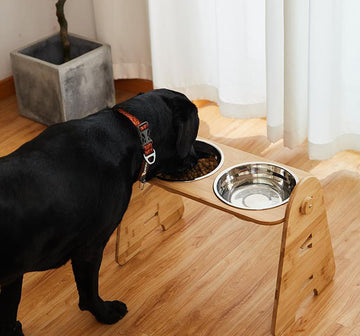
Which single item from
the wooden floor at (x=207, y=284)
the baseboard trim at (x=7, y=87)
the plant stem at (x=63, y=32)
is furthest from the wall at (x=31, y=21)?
the wooden floor at (x=207, y=284)

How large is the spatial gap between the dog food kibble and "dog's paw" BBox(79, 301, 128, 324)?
41cm

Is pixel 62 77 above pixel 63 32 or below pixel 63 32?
below

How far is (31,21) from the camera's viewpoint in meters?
3.24

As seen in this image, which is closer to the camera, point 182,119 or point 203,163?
point 182,119

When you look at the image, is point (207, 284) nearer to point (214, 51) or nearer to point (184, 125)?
point (184, 125)

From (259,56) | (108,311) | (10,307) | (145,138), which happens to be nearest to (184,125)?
(145,138)

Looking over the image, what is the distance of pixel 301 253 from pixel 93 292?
603 millimetres

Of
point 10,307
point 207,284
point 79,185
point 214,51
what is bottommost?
point 207,284

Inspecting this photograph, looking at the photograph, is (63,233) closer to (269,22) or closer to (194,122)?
(194,122)

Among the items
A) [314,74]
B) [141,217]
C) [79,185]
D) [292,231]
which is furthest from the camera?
[314,74]

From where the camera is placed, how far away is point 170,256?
232cm

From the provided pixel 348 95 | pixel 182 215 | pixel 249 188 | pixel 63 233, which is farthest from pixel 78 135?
pixel 348 95

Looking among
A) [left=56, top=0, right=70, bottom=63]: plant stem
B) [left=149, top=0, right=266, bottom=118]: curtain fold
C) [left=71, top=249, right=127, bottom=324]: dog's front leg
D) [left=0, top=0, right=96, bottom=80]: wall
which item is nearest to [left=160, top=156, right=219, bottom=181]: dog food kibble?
[left=71, top=249, right=127, bottom=324]: dog's front leg

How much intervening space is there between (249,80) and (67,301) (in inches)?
47.7
